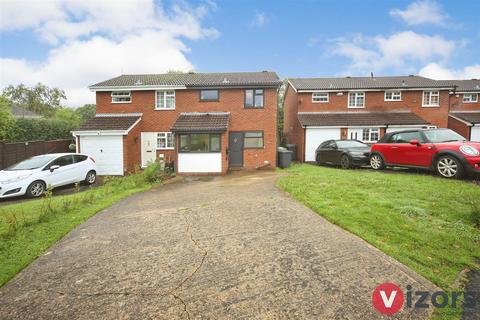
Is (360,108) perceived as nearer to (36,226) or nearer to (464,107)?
(464,107)

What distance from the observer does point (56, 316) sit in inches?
99.3

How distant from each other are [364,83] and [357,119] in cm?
451

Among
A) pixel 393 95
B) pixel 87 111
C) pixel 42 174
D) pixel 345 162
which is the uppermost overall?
pixel 87 111

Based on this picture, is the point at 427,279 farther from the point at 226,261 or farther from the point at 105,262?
the point at 105,262

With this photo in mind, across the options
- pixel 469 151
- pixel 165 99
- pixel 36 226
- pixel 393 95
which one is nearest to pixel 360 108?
pixel 393 95

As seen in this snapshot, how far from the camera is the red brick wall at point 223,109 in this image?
15.5 m

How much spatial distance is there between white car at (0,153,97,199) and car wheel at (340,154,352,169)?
1241 cm

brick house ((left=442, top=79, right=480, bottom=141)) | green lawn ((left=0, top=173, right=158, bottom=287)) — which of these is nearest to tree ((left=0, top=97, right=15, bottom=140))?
green lawn ((left=0, top=173, right=158, bottom=287))

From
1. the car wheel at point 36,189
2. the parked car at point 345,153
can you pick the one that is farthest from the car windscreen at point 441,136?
the car wheel at point 36,189

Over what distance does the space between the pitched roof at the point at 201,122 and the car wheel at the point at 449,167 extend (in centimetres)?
912

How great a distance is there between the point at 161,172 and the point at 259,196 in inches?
284

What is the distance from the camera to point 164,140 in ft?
54.3

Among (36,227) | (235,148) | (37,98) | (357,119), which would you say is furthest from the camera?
(37,98)

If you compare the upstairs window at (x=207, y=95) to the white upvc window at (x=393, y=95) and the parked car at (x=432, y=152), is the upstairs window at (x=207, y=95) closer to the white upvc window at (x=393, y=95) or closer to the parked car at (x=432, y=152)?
the parked car at (x=432, y=152)
